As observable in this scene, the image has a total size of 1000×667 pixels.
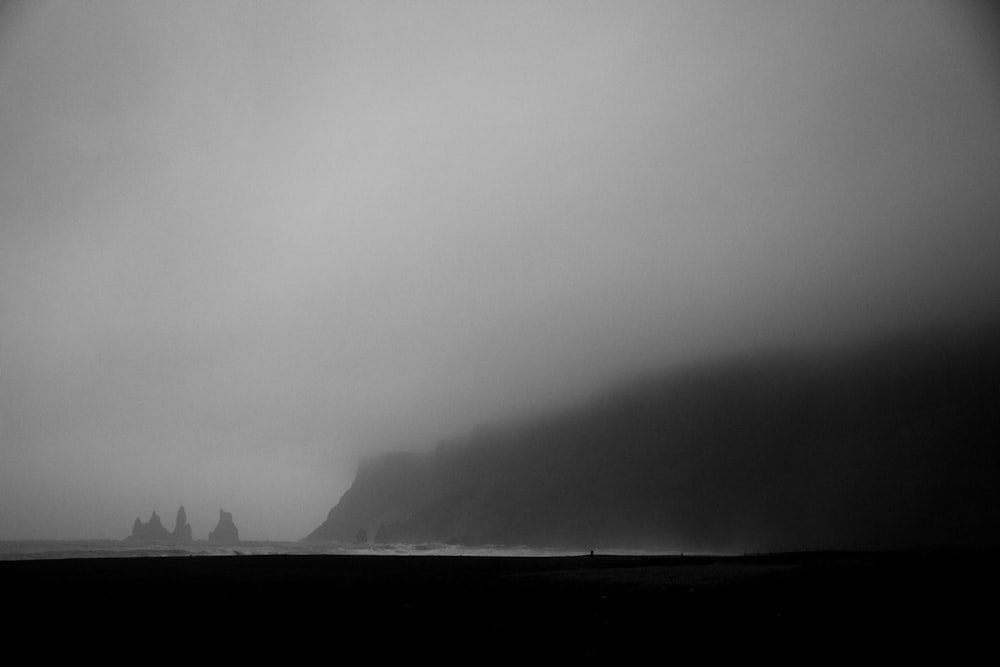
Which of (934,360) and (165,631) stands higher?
(934,360)

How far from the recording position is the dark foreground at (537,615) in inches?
741

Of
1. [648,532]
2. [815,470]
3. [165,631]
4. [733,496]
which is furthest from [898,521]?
[165,631]

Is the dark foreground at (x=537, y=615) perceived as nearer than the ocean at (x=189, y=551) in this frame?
Yes

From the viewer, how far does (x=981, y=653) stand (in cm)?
1645

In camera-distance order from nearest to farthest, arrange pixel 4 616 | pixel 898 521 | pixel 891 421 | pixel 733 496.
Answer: pixel 4 616 → pixel 898 521 → pixel 891 421 → pixel 733 496

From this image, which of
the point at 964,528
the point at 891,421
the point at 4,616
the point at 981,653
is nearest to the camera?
the point at 981,653

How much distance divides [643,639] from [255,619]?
1752 cm

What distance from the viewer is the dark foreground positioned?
1881 centimetres

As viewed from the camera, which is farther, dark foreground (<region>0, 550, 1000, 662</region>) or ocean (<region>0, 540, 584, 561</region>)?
ocean (<region>0, 540, 584, 561</region>)

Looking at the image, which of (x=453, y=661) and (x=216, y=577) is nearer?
(x=453, y=661)

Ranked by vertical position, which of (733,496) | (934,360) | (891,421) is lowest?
(733,496)

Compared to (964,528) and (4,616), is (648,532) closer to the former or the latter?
(964,528)

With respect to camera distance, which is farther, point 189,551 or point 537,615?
point 189,551

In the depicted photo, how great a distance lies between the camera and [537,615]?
26.0 meters
